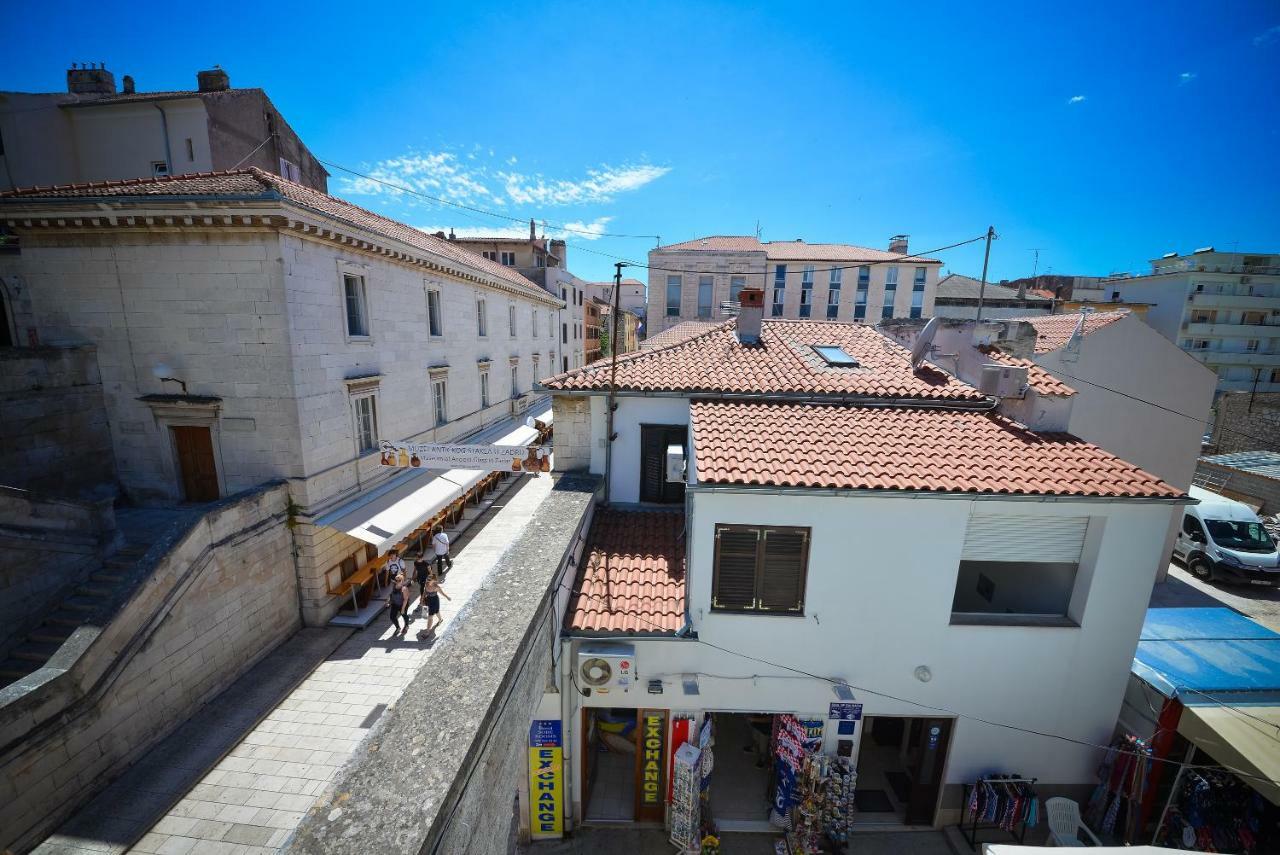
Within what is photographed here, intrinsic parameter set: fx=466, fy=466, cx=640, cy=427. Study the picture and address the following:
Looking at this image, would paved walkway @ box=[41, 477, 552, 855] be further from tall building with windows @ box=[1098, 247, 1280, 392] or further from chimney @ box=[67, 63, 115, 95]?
tall building with windows @ box=[1098, 247, 1280, 392]

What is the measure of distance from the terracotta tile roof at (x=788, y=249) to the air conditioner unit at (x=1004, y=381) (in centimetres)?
3115

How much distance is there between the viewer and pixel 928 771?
7.61 m

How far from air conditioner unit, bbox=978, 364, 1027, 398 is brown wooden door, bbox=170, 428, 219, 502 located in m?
16.9

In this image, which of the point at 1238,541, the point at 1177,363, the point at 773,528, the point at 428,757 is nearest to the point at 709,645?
the point at 773,528

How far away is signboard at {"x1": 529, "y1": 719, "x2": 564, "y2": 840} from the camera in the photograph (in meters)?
7.14

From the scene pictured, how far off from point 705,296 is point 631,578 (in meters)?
33.5

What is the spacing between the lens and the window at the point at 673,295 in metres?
37.7

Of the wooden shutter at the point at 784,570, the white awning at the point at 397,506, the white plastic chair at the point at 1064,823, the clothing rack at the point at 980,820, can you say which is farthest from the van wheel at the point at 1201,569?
the white awning at the point at 397,506

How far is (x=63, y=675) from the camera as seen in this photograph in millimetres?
6801

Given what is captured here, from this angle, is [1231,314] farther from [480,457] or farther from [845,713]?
[480,457]

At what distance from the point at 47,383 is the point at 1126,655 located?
21290 millimetres

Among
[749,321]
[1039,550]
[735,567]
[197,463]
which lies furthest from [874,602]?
[197,463]

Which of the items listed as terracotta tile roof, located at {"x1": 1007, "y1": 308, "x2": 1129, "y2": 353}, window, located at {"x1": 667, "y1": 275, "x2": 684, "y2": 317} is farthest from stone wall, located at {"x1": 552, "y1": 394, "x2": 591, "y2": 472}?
window, located at {"x1": 667, "y1": 275, "x2": 684, "y2": 317}

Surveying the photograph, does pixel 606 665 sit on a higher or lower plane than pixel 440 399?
lower
